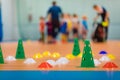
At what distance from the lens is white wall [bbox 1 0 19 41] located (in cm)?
1709

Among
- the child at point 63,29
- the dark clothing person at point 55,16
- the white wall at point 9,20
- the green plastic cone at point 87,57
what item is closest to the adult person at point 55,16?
the dark clothing person at point 55,16

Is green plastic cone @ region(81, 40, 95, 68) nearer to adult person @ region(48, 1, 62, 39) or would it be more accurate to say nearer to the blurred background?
adult person @ region(48, 1, 62, 39)

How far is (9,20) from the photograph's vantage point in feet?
57.5

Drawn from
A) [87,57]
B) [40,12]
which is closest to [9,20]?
[40,12]

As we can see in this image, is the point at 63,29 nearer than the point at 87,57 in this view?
No

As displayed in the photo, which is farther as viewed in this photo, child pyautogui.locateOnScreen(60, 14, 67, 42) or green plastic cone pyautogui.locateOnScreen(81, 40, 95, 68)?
child pyautogui.locateOnScreen(60, 14, 67, 42)

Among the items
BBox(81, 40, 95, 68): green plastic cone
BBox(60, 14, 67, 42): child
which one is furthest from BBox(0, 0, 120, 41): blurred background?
BBox(81, 40, 95, 68): green plastic cone

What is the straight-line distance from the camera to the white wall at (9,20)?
17.1 metres

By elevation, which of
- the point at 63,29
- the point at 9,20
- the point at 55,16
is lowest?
the point at 63,29

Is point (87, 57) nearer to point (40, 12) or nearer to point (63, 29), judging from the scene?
point (63, 29)

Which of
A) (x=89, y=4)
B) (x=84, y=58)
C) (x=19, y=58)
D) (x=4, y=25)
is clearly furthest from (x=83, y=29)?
(x=84, y=58)

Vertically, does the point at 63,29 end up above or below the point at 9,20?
below

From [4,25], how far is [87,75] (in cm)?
1407

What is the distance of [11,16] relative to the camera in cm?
1773
